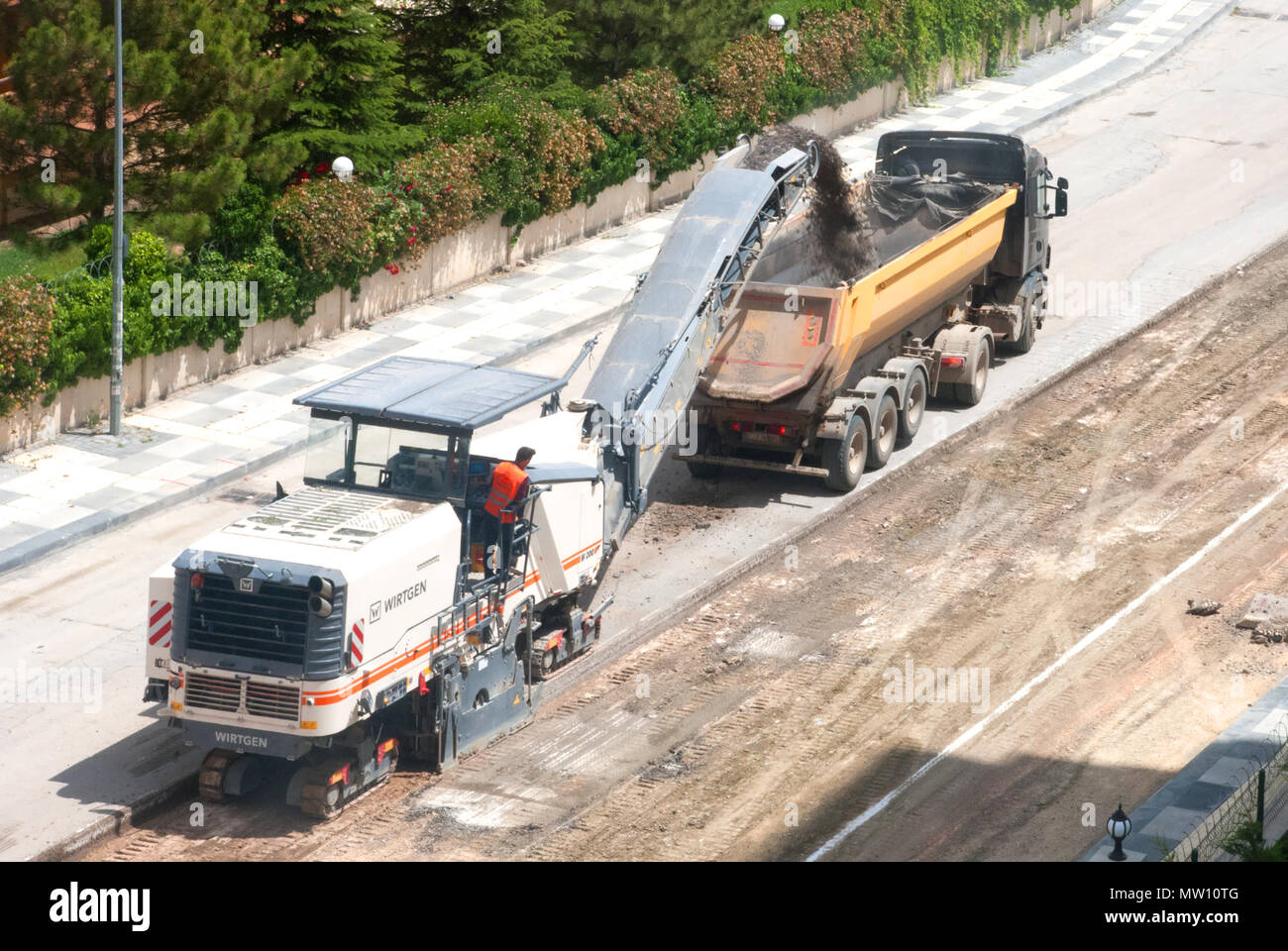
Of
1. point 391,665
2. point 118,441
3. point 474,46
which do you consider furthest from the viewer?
point 474,46

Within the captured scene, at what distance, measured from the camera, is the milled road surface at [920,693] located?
655 inches

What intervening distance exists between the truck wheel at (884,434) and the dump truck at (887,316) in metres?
0.03

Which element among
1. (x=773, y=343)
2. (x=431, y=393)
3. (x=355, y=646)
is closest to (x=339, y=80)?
(x=773, y=343)

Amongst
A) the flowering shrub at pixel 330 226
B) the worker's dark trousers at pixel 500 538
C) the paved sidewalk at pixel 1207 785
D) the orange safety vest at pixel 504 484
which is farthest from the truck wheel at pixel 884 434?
the flowering shrub at pixel 330 226

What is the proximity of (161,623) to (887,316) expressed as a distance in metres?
11.8

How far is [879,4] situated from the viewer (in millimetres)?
42594

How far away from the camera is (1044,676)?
1970 centimetres

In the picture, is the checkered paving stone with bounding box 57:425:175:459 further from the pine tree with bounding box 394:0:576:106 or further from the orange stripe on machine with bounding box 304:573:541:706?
the pine tree with bounding box 394:0:576:106

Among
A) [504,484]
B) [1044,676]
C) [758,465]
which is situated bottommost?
[1044,676]

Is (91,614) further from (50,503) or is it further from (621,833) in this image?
(621,833)

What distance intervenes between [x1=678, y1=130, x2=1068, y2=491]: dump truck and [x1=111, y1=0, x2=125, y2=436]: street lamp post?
8033 mm

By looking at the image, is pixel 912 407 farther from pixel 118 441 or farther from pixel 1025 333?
pixel 118 441

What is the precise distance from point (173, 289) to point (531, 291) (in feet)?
25.0
